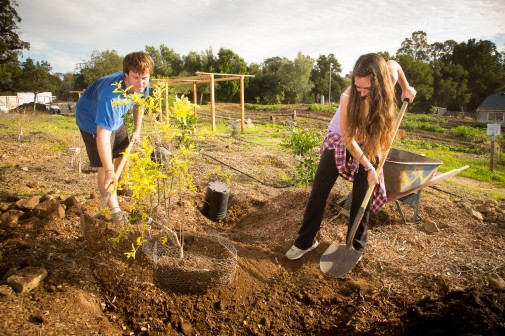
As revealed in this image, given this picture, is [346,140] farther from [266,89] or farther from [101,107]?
[266,89]

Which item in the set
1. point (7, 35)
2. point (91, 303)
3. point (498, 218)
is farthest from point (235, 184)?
point (7, 35)

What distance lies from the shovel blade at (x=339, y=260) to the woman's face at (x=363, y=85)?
116 cm

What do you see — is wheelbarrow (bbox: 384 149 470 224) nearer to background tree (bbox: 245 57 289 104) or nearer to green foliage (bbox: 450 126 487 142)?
green foliage (bbox: 450 126 487 142)

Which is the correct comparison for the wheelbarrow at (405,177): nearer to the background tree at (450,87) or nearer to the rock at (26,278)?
the rock at (26,278)

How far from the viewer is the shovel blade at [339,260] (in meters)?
2.32

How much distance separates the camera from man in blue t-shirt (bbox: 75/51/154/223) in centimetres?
222

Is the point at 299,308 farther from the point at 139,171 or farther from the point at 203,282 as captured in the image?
the point at 139,171

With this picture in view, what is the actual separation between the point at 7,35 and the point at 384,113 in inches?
1467

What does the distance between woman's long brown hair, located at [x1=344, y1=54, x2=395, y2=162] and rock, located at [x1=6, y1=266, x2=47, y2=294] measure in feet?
6.97

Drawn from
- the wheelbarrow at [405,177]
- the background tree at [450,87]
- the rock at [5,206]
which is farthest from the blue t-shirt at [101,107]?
the background tree at [450,87]

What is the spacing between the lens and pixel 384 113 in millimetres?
2094

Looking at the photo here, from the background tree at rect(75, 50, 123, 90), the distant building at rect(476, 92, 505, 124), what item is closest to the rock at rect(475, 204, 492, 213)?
the background tree at rect(75, 50, 123, 90)

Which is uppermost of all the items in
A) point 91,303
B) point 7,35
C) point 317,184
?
point 7,35

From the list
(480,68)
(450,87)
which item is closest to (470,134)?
(450,87)
